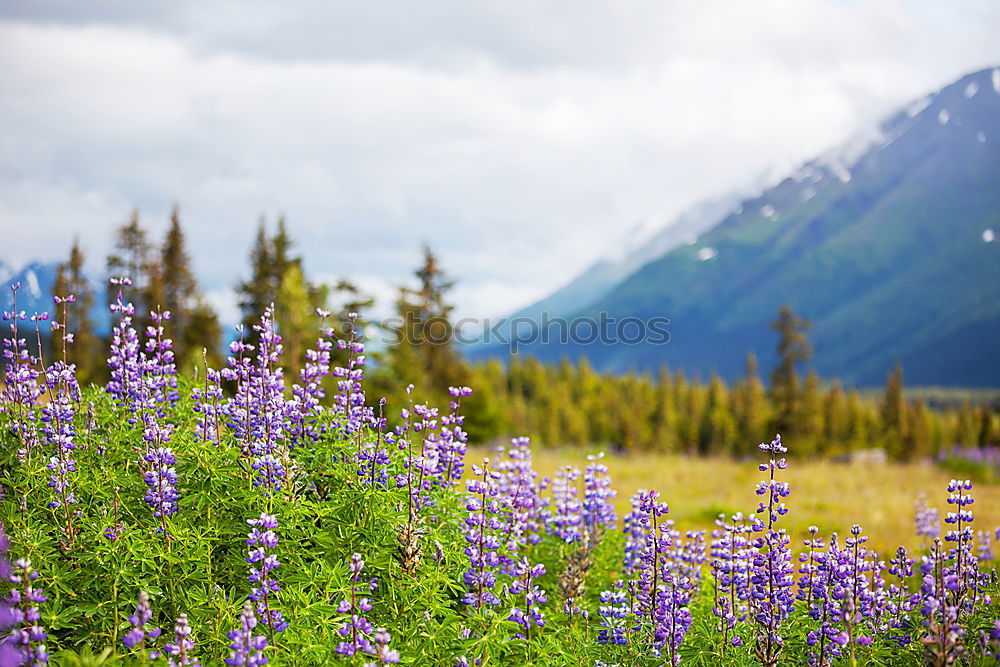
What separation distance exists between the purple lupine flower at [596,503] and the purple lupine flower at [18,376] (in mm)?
4440

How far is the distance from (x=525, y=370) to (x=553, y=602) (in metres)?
91.4

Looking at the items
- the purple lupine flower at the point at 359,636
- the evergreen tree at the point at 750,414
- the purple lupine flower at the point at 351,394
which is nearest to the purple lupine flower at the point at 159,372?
the purple lupine flower at the point at 351,394

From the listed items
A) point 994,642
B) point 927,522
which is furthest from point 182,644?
point 927,522

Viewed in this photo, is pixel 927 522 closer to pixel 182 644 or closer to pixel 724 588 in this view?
pixel 724 588

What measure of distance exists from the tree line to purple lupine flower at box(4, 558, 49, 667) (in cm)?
211

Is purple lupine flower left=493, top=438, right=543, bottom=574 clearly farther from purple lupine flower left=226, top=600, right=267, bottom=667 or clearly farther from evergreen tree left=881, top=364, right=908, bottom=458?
evergreen tree left=881, top=364, right=908, bottom=458

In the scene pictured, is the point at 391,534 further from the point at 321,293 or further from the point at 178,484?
the point at 321,293

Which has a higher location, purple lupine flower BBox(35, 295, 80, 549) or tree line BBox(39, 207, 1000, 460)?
tree line BBox(39, 207, 1000, 460)

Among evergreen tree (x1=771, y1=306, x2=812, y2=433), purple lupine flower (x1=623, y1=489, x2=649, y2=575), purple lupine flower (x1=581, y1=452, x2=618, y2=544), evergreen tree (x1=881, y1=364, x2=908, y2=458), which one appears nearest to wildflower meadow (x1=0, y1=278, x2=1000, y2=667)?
purple lupine flower (x1=623, y1=489, x2=649, y2=575)

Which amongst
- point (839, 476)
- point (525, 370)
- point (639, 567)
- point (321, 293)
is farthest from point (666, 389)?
point (639, 567)

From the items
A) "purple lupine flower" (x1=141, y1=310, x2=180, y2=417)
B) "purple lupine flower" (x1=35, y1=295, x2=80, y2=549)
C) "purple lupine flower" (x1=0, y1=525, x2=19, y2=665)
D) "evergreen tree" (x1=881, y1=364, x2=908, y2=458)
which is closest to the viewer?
"purple lupine flower" (x1=0, y1=525, x2=19, y2=665)

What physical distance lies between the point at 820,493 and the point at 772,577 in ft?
54.0

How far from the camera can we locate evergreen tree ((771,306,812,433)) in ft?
118

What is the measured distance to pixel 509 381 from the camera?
96.0 metres
